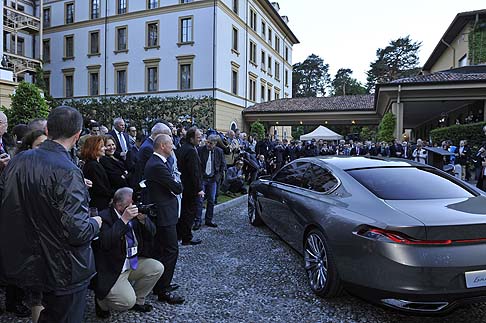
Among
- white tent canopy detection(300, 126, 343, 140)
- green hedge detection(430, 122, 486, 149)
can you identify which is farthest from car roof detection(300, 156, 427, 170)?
white tent canopy detection(300, 126, 343, 140)

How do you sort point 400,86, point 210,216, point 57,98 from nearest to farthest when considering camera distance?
point 210,216, point 400,86, point 57,98

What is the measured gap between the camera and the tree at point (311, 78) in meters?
83.7

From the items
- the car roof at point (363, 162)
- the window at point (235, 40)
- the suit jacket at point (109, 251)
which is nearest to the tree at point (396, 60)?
the window at point (235, 40)

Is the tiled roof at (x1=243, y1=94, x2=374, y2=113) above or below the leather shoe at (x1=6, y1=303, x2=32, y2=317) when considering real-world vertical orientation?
above

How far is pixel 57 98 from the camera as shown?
3475 cm

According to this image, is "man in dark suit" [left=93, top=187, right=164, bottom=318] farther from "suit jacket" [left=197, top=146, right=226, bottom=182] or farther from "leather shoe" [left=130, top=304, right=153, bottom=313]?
"suit jacket" [left=197, top=146, right=226, bottom=182]

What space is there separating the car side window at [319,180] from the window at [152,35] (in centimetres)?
2838

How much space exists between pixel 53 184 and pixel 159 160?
1.95 metres

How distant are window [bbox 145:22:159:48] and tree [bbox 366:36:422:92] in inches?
1849

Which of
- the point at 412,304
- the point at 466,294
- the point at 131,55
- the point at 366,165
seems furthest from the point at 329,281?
the point at 131,55

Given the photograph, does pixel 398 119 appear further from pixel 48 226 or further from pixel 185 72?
pixel 48 226

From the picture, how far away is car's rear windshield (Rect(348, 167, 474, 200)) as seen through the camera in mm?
3791

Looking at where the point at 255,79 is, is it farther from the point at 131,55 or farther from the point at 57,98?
the point at 57,98

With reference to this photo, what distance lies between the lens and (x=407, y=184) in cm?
400
